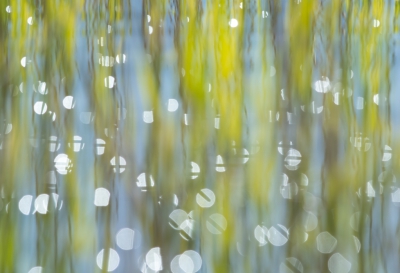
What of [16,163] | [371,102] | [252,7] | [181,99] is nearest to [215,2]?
[252,7]

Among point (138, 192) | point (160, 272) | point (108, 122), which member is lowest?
point (160, 272)

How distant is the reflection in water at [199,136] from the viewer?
69 cm

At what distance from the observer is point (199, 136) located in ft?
2.30

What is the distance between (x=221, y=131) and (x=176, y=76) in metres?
0.12

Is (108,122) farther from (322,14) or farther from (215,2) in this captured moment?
A: (322,14)

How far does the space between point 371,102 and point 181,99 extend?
310 mm

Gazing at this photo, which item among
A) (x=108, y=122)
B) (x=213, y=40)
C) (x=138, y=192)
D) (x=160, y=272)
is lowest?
(x=160, y=272)

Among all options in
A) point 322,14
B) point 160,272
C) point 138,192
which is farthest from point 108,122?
point 322,14

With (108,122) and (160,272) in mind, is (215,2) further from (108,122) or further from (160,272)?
(160,272)

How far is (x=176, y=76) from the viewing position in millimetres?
712

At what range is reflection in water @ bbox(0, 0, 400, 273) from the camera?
69 centimetres

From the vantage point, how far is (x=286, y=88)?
28.0 inches

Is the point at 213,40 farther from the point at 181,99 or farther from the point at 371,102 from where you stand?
the point at 371,102

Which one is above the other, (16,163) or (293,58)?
(293,58)
